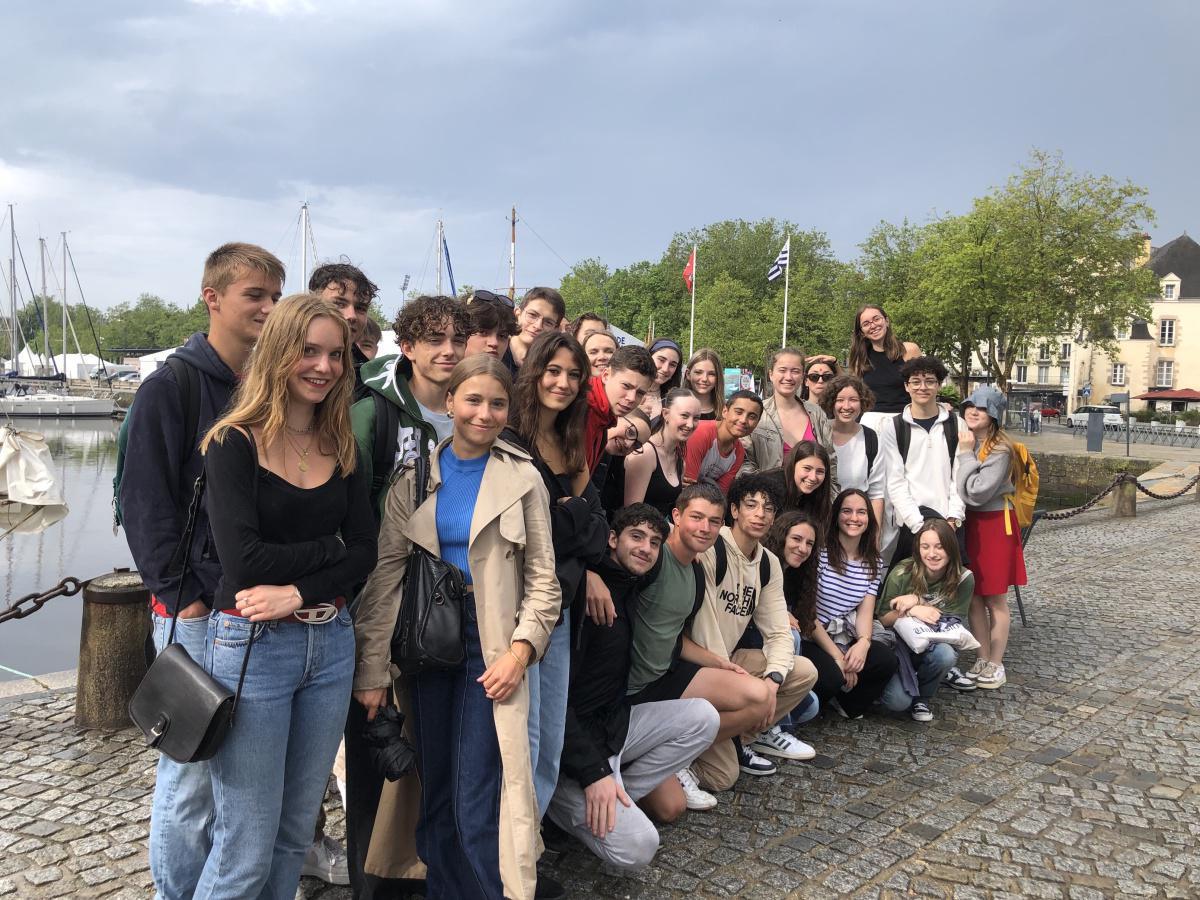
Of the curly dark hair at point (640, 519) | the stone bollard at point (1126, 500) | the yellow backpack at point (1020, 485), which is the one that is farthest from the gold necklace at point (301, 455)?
the stone bollard at point (1126, 500)

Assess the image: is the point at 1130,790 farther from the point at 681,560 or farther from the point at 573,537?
the point at 573,537

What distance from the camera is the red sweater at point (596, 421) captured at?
3.56 m

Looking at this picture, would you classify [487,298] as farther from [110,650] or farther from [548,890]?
[110,650]

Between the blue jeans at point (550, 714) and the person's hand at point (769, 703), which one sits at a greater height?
the blue jeans at point (550, 714)

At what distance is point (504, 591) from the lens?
2939mm

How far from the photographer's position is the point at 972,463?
20.7 ft

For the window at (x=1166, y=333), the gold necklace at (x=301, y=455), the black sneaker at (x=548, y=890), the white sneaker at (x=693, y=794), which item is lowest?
the white sneaker at (x=693, y=794)

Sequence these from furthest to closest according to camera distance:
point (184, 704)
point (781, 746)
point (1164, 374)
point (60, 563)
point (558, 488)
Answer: point (1164, 374)
point (60, 563)
point (781, 746)
point (558, 488)
point (184, 704)

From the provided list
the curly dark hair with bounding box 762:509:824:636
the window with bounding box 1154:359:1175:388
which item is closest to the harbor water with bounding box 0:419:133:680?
the curly dark hair with bounding box 762:509:824:636

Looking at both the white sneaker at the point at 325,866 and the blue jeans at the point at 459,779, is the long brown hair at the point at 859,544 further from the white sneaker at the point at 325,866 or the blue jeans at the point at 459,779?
the white sneaker at the point at 325,866

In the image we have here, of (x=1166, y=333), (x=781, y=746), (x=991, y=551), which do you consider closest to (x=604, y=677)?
(x=781, y=746)

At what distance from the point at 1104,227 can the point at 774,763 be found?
34824 mm

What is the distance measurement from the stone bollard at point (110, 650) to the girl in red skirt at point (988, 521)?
5416mm

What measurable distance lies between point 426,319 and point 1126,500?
15627mm
